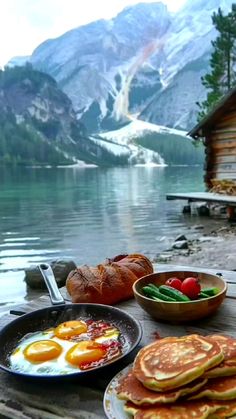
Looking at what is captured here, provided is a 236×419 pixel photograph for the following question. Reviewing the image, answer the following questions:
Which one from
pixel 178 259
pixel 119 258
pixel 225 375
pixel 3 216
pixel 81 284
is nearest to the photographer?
pixel 225 375

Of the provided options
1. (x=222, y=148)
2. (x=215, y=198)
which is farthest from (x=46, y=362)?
(x=222, y=148)

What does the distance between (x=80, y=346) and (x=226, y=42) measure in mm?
31200

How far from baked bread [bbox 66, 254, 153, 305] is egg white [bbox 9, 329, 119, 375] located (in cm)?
48

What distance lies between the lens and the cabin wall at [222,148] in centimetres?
1775

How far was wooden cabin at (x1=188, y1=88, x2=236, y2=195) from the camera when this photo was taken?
17547 mm

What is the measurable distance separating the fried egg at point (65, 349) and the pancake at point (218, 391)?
50 cm

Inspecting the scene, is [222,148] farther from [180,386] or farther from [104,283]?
[180,386]

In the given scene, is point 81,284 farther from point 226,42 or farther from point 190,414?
point 226,42

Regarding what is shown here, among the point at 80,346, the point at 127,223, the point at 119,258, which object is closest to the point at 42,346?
the point at 80,346

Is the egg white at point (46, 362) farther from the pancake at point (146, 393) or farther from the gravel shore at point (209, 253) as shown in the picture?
the gravel shore at point (209, 253)

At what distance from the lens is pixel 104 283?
2.47 meters

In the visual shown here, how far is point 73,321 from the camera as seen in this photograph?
210 centimetres

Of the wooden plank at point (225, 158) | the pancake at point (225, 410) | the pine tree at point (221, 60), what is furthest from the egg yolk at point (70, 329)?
the pine tree at point (221, 60)

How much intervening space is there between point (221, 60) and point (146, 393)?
103 feet
